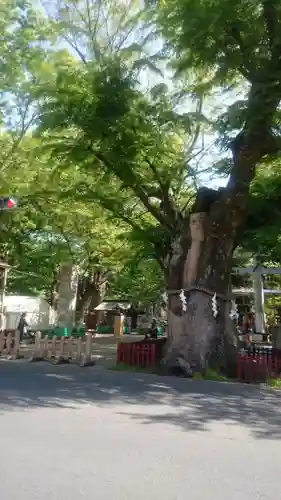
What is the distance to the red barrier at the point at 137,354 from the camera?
14305 millimetres

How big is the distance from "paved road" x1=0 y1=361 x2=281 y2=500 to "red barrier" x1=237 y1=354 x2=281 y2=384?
1.50m

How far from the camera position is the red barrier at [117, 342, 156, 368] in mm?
14305

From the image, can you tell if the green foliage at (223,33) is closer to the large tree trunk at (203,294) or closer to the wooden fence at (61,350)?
the large tree trunk at (203,294)

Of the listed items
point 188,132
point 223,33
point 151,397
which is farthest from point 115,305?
point 151,397

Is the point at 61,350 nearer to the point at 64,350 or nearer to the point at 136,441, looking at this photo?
the point at 64,350

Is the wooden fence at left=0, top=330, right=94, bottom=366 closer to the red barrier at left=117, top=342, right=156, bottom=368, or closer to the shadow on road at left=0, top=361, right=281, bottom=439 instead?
Result: the red barrier at left=117, top=342, right=156, bottom=368

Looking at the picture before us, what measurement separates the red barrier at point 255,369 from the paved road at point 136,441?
1.50 metres

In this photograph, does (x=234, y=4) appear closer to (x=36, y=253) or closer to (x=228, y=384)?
(x=228, y=384)

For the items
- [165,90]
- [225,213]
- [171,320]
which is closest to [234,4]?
[165,90]

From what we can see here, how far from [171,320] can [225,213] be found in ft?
10.9

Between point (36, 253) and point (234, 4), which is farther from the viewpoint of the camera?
point (36, 253)

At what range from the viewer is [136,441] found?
635 cm

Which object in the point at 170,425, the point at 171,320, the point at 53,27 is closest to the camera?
the point at 170,425

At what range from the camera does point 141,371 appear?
13672mm
